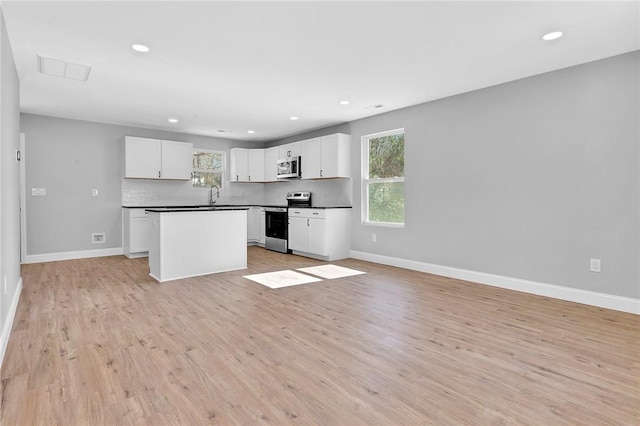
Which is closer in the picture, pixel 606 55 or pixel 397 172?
pixel 606 55

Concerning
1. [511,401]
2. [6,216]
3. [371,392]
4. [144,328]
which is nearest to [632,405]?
[511,401]

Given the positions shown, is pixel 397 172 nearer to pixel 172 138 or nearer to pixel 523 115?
pixel 523 115

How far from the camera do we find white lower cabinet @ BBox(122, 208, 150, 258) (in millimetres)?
6156

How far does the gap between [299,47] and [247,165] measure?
5.06 metres

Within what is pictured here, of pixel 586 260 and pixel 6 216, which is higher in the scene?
pixel 6 216

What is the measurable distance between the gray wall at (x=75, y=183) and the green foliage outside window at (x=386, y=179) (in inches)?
173

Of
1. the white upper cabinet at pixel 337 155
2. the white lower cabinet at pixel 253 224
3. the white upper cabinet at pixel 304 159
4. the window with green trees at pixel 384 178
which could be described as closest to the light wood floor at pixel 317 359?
the window with green trees at pixel 384 178

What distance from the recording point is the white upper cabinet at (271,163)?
768 centimetres

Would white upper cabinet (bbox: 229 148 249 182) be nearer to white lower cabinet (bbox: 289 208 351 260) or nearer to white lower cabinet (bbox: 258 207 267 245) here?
white lower cabinet (bbox: 258 207 267 245)

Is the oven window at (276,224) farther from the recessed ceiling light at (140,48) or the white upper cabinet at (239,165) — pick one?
the recessed ceiling light at (140,48)

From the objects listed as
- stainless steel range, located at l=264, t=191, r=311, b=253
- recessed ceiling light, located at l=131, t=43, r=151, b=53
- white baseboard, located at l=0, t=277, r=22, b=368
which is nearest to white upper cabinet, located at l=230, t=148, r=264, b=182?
stainless steel range, located at l=264, t=191, r=311, b=253

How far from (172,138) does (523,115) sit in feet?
20.8

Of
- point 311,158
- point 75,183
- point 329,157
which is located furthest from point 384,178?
point 75,183

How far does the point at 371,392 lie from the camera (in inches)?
75.0
